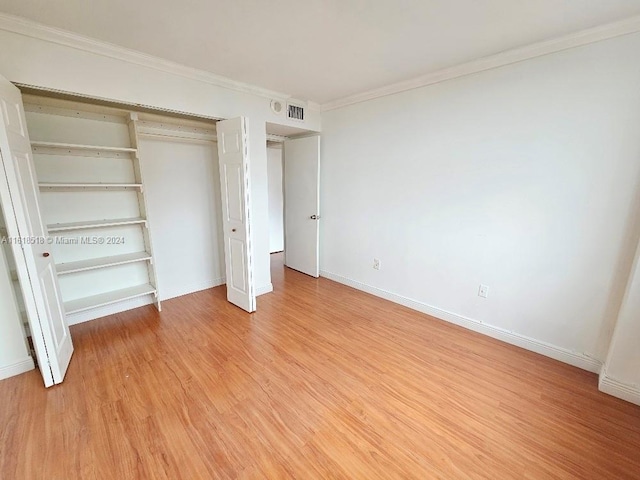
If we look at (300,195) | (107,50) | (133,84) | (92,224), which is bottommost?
(92,224)

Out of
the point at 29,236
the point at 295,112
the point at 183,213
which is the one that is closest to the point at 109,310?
the point at 183,213

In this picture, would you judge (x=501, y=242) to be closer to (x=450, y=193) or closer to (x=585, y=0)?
(x=450, y=193)

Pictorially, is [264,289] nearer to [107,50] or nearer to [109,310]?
[109,310]

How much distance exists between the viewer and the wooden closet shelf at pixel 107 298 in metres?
2.60

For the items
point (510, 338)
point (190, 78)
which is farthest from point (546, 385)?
point (190, 78)

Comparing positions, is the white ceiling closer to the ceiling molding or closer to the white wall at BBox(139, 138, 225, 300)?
the ceiling molding

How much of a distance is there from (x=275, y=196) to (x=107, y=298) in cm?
342

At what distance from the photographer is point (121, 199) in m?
2.93

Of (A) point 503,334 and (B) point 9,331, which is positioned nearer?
(B) point 9,331

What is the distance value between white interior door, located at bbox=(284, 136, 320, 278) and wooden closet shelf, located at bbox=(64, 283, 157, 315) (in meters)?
2.11

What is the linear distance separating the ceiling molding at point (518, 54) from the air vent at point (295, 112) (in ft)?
Result: 2.79

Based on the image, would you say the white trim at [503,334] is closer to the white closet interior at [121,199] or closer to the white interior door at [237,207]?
the white interior door at [237,207]

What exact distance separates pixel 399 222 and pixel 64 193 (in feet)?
11.2

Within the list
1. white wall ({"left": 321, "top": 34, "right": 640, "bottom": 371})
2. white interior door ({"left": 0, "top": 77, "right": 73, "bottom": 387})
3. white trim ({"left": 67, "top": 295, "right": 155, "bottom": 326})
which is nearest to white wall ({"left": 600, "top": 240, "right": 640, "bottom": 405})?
white wall ({"left": 321, "top": 34, "right": 640, "bottom": 371})
